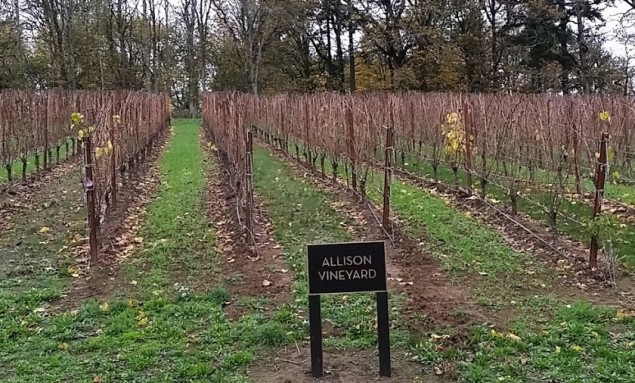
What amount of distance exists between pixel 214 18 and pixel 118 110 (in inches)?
1344

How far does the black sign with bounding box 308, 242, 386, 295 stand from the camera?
432 cm

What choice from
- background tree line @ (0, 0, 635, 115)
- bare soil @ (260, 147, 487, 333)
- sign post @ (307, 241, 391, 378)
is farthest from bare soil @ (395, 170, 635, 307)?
background tree line @ (0, 0, 635, 115)

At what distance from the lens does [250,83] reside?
41.0 metres

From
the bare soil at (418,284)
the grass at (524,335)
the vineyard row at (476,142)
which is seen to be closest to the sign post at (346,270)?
the grass at (524,335)

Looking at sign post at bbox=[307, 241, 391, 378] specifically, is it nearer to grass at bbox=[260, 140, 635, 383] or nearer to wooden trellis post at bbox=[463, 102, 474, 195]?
grass at bbox=[260, 140, 635, 383]

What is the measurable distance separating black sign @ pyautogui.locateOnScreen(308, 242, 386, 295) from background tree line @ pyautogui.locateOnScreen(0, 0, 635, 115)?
2946 centimetres

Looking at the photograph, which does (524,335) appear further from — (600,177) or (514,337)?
(600,177)

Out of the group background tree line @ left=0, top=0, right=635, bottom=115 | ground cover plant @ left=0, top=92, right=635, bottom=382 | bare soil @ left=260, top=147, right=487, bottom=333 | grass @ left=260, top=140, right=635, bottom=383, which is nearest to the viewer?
grass @ left=260, top=140, right=635, bottom=383

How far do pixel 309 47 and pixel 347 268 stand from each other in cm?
4190

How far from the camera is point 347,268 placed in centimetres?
434

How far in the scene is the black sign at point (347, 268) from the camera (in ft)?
14.2

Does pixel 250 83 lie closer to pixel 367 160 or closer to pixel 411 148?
pixel 411 148

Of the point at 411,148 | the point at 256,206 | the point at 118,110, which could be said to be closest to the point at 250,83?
the point at 411,148

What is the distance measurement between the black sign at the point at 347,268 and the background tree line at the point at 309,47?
29.5 meters
